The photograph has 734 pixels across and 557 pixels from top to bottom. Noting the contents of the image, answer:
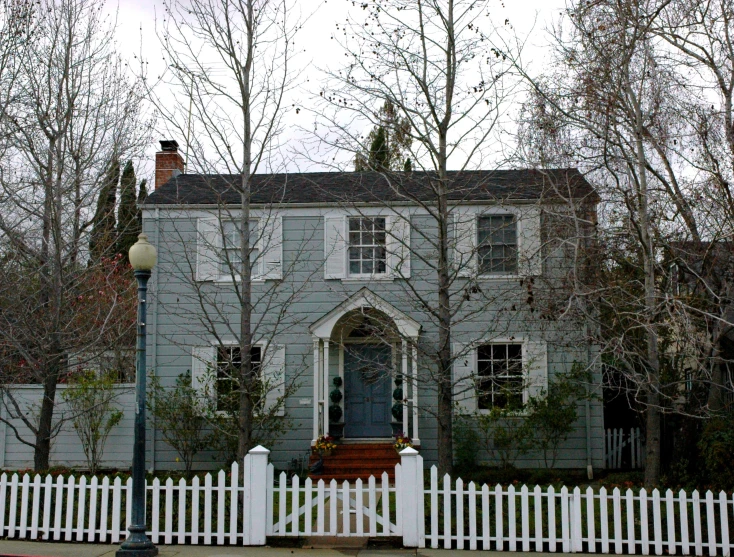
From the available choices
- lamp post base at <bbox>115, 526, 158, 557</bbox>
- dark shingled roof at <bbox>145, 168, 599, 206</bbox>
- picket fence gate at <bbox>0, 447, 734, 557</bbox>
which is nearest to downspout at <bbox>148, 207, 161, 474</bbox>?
dark shingled roof at <bbox>145, 168, 599, 206</bbox>

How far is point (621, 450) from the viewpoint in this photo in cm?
1700

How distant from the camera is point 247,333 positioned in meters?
11.1

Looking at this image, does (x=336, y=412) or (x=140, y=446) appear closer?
(x=140, y=446)

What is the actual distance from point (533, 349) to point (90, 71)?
1044cm

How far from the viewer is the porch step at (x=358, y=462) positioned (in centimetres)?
1513

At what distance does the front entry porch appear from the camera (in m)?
15.7

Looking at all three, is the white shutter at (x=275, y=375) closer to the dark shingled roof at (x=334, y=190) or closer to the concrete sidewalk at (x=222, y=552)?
the dark shingled roof at (x=334, y=190)

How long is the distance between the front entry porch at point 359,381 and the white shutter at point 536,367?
238 centimetres

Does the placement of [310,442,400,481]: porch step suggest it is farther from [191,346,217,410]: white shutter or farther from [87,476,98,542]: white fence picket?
[87,476,98,542]: white fence picket

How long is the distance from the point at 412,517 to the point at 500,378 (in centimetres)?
719

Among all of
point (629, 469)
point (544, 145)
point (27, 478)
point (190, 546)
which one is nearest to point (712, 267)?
point (544, 145)

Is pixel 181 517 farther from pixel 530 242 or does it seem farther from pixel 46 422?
pixel 530 242

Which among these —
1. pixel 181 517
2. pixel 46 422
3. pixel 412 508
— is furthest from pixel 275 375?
pixel 412 508

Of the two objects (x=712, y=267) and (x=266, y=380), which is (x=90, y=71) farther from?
(x=712, y=267)
